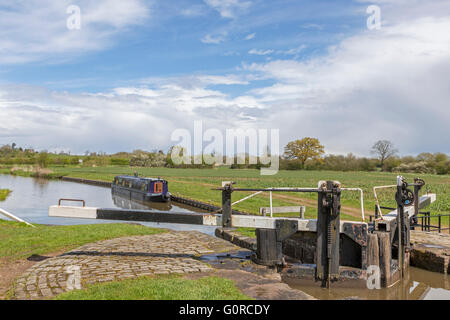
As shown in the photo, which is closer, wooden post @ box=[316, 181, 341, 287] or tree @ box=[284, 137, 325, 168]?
wooden post @ box=[316, 181, 341, 287]

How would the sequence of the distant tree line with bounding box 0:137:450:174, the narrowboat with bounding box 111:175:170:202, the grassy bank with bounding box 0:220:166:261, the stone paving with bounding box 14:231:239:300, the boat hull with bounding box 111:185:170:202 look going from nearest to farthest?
1. the stone paving with bounding box 14:231:239:300
2. the grassy bank with bounding box 0:220:166:261
3. the boat hull with bounding box 111:185:170:202
4. the narrowboat with bounding box 111:175:170:202
5. the distant tree line with bounding box 0:137:450:174

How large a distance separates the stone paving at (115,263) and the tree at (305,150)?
79.0 metres

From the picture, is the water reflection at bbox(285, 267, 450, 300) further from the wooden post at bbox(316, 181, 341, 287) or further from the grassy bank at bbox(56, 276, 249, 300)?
the grassy bank at bbox(56, 276, 249, 300)

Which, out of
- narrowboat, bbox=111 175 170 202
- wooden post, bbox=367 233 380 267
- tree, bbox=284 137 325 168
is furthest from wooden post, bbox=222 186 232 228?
tree, bbox=284 137 325 168

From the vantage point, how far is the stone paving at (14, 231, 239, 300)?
5.65 metres

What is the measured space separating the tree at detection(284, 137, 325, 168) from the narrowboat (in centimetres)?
5970

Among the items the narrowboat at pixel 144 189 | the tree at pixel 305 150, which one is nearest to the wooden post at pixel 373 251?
the narrowboat at pixel 144 189

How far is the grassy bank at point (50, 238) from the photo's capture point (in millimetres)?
8240

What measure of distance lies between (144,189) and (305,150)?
64.6 metres

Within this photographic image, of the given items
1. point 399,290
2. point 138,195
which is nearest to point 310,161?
point 138,195

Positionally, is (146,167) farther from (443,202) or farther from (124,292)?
(124,292)

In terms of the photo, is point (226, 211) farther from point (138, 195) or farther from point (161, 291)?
point (138, 195)

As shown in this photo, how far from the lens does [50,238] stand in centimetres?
953
